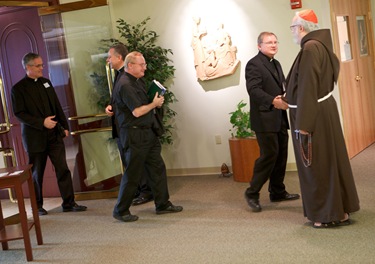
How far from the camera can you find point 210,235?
4.98 m

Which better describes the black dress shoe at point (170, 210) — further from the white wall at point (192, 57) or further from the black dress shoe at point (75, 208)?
the white wall at point (192, 57)

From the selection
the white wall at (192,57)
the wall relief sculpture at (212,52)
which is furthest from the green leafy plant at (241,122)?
the wall relief sculpture at (212,52)

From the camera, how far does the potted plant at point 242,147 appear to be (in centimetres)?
707

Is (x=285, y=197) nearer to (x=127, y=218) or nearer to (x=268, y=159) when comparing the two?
(x=268, y=159)

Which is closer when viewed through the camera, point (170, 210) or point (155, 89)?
point (155, 89)

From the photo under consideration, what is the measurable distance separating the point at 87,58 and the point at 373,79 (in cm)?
424

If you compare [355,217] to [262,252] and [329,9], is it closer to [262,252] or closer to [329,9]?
[262,252]

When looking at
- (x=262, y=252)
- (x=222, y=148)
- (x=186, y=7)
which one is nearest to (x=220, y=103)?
(x=222, y=148)

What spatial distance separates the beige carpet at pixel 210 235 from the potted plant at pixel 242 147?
398 mm

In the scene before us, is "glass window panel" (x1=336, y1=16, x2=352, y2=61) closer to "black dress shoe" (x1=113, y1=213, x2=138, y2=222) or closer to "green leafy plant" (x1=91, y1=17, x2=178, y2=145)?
"green leafy plant" (x1=91, y1=17, x2=178, y2=145)

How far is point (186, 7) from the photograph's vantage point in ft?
25.5

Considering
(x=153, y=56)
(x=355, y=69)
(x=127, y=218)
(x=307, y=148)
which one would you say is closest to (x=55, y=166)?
(x=127, y=218)

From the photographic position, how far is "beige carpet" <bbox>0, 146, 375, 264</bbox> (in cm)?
432

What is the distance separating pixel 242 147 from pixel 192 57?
4.81ft
